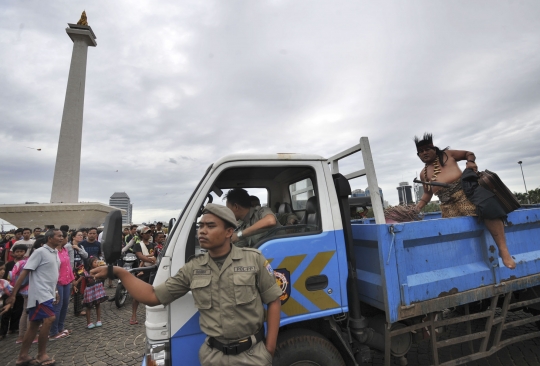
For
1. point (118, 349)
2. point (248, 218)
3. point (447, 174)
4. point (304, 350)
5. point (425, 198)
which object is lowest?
point (118, 349)

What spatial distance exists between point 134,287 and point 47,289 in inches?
130

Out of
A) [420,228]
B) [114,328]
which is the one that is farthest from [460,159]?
[114,328]

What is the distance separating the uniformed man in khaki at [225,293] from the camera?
66.3 inches

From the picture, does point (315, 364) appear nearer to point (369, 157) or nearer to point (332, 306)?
point (332, 306)

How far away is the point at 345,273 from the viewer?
7.32ft

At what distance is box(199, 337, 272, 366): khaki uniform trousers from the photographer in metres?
1.65

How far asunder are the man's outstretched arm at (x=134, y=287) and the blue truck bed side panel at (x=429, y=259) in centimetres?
162

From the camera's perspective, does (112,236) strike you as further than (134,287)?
No

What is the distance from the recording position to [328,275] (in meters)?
2.17

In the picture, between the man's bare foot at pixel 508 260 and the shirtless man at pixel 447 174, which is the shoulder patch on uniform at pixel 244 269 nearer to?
the shirtless man at pixel 447 174

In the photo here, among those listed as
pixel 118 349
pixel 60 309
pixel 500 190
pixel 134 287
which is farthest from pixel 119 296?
pixel 500 190

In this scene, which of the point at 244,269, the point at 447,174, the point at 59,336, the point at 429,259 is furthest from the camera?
the point at 59,336

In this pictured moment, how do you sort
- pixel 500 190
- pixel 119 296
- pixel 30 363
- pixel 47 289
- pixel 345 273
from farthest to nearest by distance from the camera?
pixel 119 296
pixel 47 289
pixel 30 363
pixel 500 190
pixel 345 273

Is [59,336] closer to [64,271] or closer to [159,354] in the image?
[64,271]
